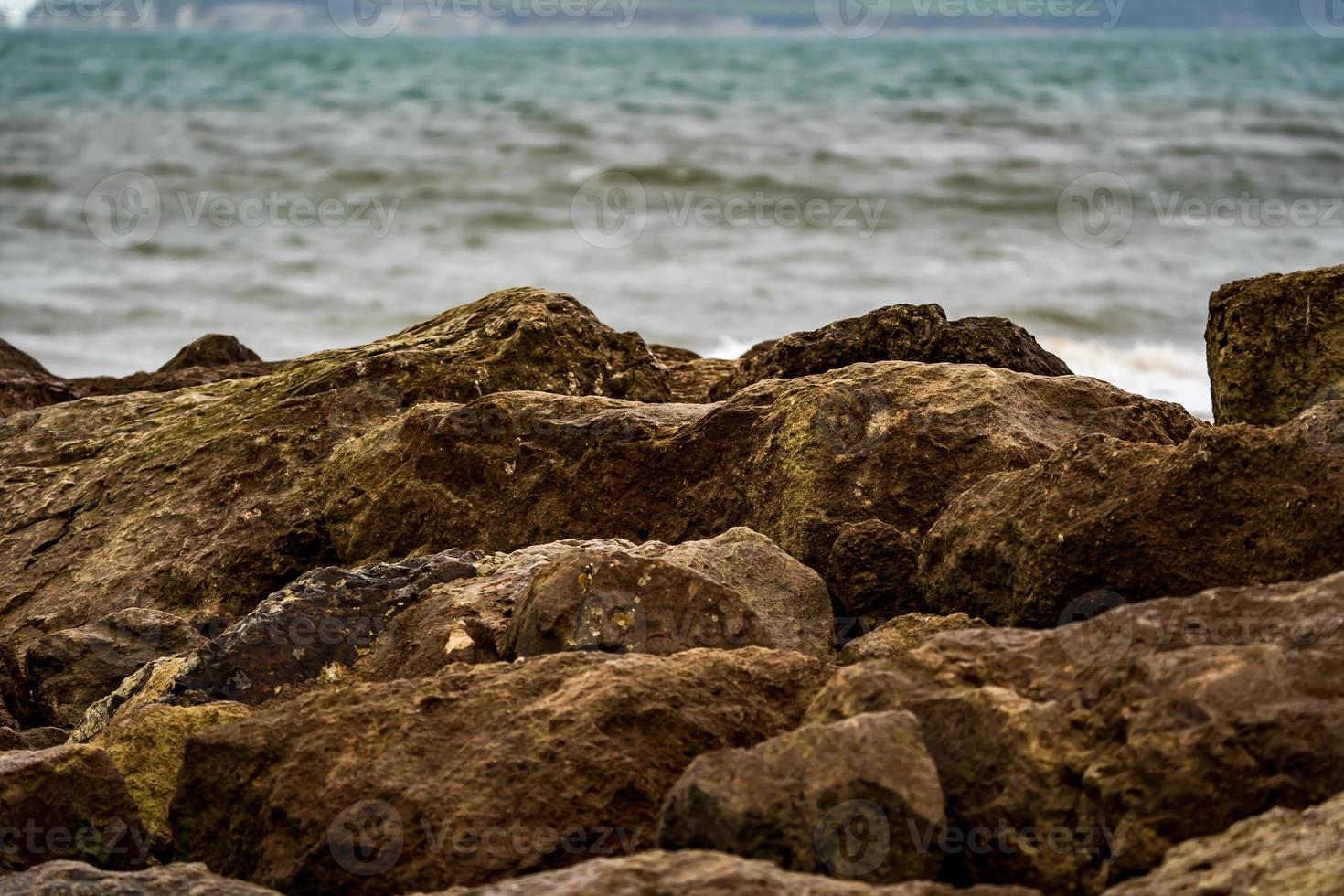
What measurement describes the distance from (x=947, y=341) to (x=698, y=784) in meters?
2.50

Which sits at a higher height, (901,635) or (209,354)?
(901,635)

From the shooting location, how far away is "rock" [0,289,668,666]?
4.24 m

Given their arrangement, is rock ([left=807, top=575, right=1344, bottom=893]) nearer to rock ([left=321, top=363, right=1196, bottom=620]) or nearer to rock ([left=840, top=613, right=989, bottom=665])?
rock ([left=840, top=613, right=989, bottom=665])

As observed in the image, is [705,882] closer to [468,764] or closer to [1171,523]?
[468,764]

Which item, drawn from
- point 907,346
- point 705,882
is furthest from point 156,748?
point 907,346

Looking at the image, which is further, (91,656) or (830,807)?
(91,656)

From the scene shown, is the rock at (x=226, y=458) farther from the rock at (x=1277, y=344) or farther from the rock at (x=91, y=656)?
the rock at (x=1277, y=344)

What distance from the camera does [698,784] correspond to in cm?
224

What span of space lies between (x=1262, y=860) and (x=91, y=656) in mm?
2850

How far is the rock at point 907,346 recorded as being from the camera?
446cm

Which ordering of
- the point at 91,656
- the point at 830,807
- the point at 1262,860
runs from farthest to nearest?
the point at 91,656
the point at 830,807
the point at 1262,860

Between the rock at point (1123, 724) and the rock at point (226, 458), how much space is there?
225 centimetres

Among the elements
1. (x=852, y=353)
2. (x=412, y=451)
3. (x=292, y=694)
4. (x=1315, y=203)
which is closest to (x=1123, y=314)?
(x=1315, y=203)

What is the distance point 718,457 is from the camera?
13.3 feet
